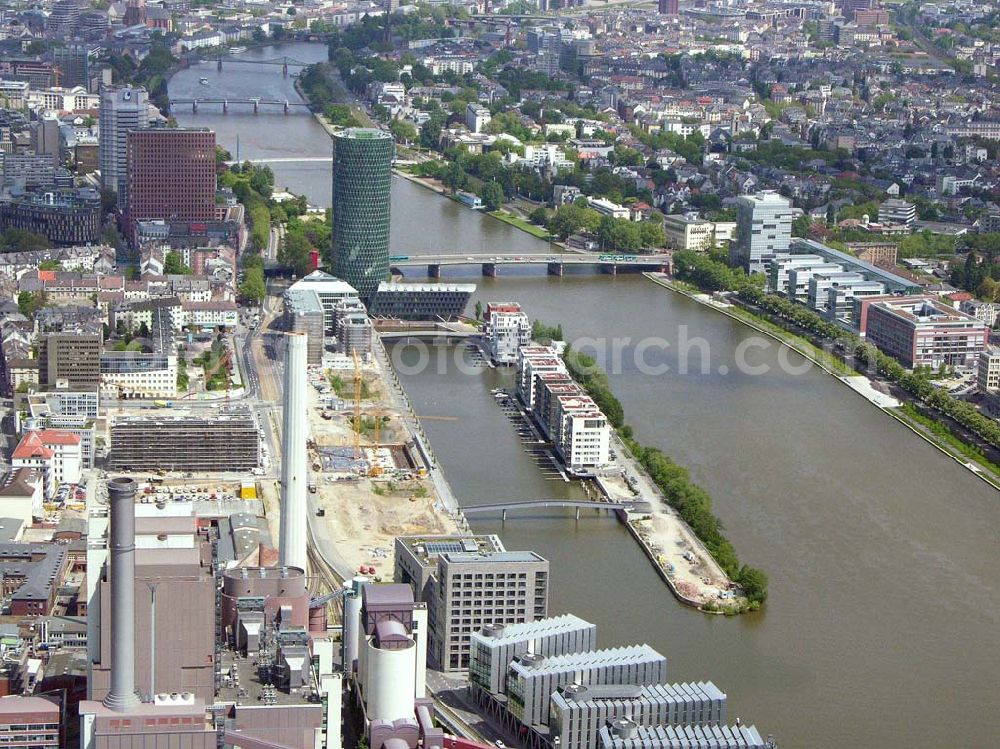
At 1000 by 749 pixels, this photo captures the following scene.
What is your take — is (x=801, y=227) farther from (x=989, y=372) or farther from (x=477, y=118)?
(x=477, y=118)

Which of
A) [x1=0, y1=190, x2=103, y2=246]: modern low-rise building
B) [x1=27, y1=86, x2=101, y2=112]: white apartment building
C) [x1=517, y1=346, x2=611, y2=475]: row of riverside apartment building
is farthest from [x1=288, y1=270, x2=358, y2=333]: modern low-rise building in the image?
[x1=27, y1=86, x2=101, y2=112]: white apartment building

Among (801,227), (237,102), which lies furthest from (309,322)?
(237,102)

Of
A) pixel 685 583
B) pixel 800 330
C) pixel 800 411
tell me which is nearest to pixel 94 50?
pixel 800 330

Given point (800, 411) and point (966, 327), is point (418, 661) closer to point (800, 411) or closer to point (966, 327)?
point (800, 411)

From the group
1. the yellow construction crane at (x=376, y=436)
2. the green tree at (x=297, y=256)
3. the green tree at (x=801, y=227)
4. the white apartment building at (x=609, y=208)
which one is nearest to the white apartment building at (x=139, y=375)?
the yellow construction crane at (x=376, y=436)

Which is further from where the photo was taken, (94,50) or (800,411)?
(94,50)

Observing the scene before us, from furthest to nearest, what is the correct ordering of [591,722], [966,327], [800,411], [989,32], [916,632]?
[989,32] → [966,327] → [800,411] → [916,632] → [591,722]

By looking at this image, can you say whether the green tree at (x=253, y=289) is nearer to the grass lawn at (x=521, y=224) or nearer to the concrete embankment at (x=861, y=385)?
the concrete embankment at (x=861, y=385)
